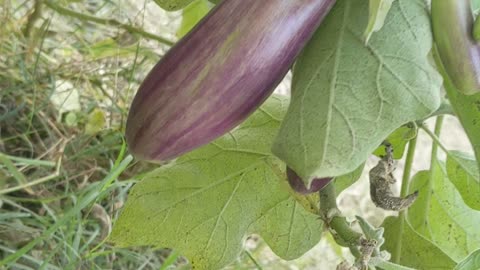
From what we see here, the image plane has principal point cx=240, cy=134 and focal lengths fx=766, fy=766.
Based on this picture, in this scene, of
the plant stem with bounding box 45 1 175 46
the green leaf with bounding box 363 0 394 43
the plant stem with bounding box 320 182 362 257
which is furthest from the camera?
the plant stem with bounding box 45 1 175 46

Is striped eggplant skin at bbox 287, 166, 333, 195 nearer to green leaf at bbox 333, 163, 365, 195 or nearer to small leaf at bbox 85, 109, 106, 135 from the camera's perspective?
green leaf at bbox 333, 163, 365, 195

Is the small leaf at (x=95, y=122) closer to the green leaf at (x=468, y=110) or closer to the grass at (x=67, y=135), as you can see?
the grass at (x=67, y=135)

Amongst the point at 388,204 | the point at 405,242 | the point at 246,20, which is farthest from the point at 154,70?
the point at 405,242

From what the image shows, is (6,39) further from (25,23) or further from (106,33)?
(106,33)

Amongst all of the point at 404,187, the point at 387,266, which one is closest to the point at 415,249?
the point at 404,187

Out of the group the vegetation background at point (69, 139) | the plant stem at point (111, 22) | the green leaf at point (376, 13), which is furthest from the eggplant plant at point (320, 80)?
the plant stem at point (111, 22)

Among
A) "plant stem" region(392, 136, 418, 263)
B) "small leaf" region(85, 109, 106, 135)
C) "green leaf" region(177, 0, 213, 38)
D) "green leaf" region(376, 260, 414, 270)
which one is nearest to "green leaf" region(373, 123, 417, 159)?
"plant stem" region(392, 136, 418, 263)

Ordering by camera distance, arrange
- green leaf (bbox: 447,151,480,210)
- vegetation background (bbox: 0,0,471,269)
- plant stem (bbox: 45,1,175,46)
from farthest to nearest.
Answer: plant stem (bbox: 45,1,175,46)
vegetation background (bbox: 0,0,471,269)
green leaf (bbox: 447,151,480,210)
